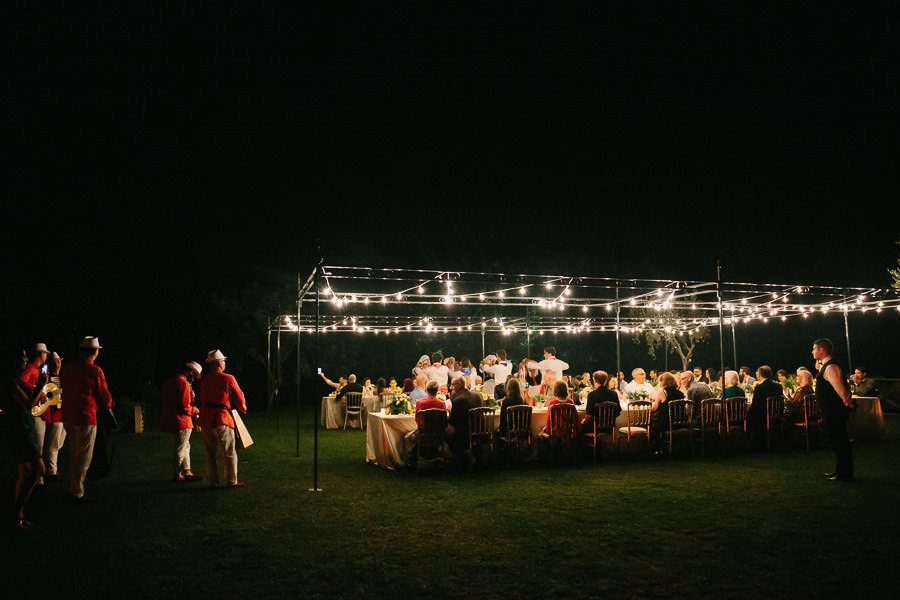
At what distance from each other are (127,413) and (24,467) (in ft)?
30.5

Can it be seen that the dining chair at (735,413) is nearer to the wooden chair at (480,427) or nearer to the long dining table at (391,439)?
the long dining table at (391,439)

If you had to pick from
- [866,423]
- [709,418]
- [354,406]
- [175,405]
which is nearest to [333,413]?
[354,406]

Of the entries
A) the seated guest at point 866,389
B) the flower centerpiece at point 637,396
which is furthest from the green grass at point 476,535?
the seated guest at point 866,389

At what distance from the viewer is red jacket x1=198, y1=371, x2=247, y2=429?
6566 millimetres

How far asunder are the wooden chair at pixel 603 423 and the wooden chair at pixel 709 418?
1.41m

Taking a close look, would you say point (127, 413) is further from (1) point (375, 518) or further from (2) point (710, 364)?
→ (2) point (710, 364)

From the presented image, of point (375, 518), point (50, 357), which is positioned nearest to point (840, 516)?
point (375, 518)

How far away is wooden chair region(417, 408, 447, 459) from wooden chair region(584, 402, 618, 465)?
2.14 metres

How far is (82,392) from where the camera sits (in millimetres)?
5961

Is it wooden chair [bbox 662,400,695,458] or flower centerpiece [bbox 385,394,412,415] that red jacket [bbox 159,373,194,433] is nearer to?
flower centerpiece [bbox 385,394,412,415]

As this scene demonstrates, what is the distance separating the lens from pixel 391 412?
8180 millimetres

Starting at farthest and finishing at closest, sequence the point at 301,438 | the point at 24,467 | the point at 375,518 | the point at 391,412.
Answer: the point at 301,438 < the point at 391,412 < the point at 375,518 < the point at 24,467

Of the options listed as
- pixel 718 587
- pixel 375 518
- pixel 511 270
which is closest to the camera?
pixel 718 587

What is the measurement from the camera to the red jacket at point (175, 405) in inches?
279
